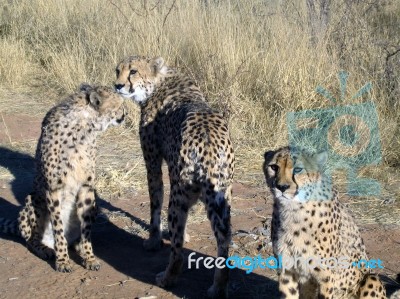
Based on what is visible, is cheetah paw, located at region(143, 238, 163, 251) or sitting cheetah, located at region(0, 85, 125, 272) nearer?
sitting cheetah, located at region(0, 85, 125, 272)

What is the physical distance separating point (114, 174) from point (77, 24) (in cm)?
368

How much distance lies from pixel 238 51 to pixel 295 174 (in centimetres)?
380

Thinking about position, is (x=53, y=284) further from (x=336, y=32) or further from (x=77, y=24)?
(x=77, y=24)

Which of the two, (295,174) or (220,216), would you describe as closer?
(295,174)

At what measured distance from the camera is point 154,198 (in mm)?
4340

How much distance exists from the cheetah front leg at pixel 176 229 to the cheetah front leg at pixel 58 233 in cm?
60

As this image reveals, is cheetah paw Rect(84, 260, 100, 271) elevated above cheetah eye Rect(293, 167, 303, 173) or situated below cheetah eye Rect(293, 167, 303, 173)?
below

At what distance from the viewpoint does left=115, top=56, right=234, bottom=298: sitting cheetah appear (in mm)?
3457

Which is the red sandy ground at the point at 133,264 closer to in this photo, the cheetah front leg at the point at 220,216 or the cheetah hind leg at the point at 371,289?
the cheetah front leg at the point at 220,216

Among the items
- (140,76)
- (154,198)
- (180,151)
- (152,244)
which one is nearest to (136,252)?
(152,244)

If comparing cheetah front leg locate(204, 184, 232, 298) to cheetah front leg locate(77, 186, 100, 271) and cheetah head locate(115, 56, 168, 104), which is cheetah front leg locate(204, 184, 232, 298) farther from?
cheetah head locate(115, 56, 168, 104)

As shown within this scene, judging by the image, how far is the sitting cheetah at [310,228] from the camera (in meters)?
2.95
